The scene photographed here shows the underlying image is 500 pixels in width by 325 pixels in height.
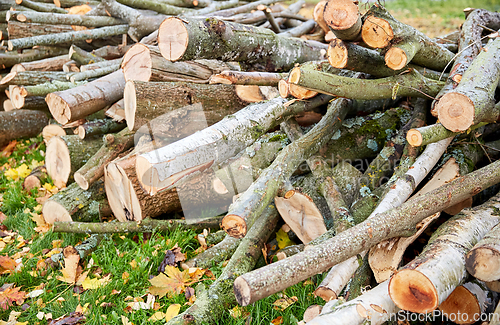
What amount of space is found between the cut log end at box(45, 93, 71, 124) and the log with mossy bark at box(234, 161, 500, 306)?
8.28 feet

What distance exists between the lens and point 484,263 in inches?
61.5

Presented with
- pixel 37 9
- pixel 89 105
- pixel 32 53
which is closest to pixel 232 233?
pixel 89 105

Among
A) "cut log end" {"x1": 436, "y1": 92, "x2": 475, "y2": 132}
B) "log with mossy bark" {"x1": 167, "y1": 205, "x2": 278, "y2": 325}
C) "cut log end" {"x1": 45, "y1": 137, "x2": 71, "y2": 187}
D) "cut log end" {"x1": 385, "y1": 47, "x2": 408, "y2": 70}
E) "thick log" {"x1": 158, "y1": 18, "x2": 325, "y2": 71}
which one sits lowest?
"log with mossy bark" {"x1": 167, "y1": 205, "x2": 278, "y2": 325}

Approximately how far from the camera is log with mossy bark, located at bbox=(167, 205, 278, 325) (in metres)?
2.09

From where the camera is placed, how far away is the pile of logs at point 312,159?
5.90 ft

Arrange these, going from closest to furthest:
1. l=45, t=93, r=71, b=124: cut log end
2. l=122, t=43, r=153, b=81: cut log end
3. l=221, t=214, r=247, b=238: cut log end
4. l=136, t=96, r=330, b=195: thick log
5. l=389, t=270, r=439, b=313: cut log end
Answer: l=389, t=270, r=439, b=313: cut log end < l=221, t=214, r=247, b=238: cut log end < l=136, t=96, r=330, b=195: thick log < l=122, t=43, r=153, b=81: cut log end < l=45, t=93, r=71, b=124: cut log end

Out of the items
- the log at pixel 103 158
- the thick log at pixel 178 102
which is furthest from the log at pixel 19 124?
the thick log at pixel 178 102

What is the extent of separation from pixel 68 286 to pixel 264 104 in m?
1.97

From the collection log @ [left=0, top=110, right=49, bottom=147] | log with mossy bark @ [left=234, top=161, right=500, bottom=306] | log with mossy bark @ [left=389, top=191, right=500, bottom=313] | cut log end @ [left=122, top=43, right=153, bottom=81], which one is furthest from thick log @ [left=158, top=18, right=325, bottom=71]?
log @ [left=0, top=110, right=49, bottom=147]

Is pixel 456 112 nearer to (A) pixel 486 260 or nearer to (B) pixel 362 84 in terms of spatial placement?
(B) pixel 362 84

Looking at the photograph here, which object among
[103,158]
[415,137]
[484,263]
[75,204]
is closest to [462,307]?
[484,263]

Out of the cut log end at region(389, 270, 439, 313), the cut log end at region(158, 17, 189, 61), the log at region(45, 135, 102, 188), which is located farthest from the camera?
the log at region(45, 135, 102, 188)

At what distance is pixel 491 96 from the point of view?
7.11ft

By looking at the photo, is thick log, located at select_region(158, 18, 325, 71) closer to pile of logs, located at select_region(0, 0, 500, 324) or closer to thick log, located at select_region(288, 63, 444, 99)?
pile of logs, located at select_region(0, 0, 500, 324)
